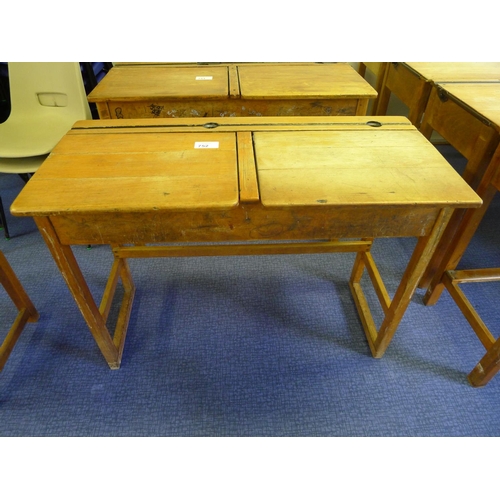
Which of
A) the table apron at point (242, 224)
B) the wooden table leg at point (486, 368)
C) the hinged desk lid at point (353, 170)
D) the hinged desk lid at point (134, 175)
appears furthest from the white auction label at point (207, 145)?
the wooden table leg at point (486, 368)

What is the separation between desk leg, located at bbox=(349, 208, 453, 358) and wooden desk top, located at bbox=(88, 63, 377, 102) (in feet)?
2.77

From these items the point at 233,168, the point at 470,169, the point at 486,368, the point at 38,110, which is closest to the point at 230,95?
the point at 233,168

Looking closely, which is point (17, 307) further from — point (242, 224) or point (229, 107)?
point (229, 107)

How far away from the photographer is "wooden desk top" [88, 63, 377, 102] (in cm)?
163

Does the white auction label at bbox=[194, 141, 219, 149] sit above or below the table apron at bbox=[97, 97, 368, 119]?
above

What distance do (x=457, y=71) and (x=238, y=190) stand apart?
5.05ft

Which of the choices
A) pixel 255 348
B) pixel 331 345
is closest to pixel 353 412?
pixel 331 345

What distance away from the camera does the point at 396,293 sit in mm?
1293

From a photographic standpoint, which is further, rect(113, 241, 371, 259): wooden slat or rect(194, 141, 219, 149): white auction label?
rect(113, 241, 371, 259): wooden slat

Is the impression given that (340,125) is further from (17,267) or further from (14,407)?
(17,267)

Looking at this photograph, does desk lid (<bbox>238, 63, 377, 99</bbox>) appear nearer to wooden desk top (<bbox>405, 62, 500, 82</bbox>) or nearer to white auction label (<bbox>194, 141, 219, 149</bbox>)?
wooden desk top (<bbox>405, 62, 500, 82</bbox>)

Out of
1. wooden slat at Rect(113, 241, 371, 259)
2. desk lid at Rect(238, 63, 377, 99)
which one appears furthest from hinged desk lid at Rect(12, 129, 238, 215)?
desk lid at Rect(238, 63, 377, 99)

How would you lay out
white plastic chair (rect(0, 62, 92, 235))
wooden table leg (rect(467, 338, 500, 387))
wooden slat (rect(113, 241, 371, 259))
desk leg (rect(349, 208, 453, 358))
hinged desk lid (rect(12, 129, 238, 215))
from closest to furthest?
hinged desk lid (rect(12, 129, 238, 215)) < desk leg (rect(349, 208, 453, 358)) < wooden table leg (rect(467, 338, 500, 387)) < wooden slat (rect(113, 241, 371, 259)) < white plastic chair (rect(0, 62, 92, 235))

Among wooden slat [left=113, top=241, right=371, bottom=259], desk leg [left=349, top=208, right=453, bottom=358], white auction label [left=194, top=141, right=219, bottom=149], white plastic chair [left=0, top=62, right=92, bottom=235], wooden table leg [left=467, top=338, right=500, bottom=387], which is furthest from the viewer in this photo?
white plastic chair [left=0, top=62, right=92, bottom=235]
